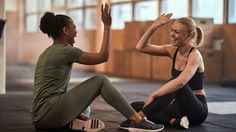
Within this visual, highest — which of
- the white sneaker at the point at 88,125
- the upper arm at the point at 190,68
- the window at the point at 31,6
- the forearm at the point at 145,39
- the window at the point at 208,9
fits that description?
the window at the point at 31,6

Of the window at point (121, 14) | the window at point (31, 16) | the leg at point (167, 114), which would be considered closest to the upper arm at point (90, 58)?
the leg at point (167, 114)

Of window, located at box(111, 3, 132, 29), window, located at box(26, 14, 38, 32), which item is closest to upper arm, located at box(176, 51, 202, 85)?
window, located at box(111, 3, 132, 29)

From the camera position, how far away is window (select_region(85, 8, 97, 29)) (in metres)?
13.1

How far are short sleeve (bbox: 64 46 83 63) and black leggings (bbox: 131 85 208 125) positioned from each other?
1.99 ft

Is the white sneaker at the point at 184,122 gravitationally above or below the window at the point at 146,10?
below

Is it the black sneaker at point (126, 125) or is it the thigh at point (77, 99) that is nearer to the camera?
the thigh at point (77, 99)

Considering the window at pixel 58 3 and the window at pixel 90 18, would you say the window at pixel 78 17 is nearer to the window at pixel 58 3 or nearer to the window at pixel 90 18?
the window at pixel 90 18

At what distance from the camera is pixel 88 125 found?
124 inches

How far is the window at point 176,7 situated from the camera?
32.7 feet

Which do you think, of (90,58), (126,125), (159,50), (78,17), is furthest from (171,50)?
(78,17)

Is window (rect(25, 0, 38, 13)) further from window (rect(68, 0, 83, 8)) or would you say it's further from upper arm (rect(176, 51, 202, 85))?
upper arm (rect(176, 51, 202, 85))

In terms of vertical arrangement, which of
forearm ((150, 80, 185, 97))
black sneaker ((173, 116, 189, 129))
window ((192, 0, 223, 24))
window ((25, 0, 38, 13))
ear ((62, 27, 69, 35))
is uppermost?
window ((25, 0, 38, 13))

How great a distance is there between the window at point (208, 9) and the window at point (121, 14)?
7.74 ft

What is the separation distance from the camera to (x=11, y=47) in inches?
702
